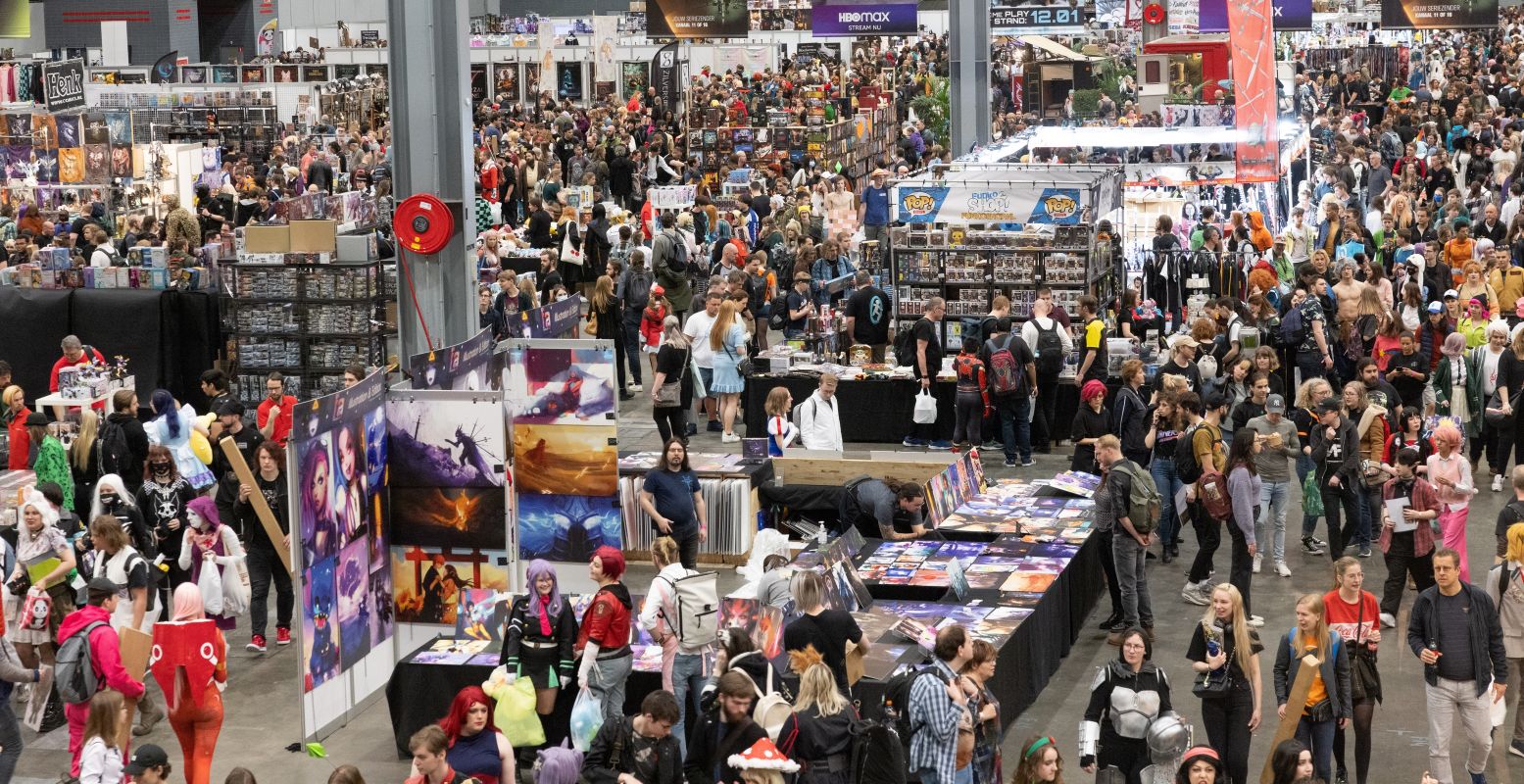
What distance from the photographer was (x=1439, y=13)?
3347 cm

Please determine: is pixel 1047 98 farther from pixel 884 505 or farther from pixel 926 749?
pixel 926 749

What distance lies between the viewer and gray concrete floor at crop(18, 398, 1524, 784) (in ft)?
31.5

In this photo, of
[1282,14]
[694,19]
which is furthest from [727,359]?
[1282,14]

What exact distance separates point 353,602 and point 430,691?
89 centimetres

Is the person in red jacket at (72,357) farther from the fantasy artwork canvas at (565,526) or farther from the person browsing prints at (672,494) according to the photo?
the person browsing prints at (672,494)

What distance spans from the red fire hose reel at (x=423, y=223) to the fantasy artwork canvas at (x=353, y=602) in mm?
3414

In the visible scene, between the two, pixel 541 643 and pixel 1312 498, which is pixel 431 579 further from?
pixel 1312 498

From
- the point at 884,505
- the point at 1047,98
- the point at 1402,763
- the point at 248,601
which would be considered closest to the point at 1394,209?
the point at 884,505

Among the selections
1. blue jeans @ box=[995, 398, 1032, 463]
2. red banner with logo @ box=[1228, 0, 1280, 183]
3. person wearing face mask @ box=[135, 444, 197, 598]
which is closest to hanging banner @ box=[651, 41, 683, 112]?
red banner with logo @ box=[1228, 0, 1280, 183]

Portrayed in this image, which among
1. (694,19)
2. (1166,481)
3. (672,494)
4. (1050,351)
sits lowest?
(1166,481)

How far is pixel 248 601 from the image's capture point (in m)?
11.4

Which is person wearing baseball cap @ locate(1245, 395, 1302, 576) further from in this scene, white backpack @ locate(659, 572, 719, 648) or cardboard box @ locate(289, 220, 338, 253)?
cardboard box @ locate(289, 220, 338, 253)

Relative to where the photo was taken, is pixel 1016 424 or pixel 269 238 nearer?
pixel 1016 424

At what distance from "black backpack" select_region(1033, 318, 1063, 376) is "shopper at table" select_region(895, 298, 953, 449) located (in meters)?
0.82
